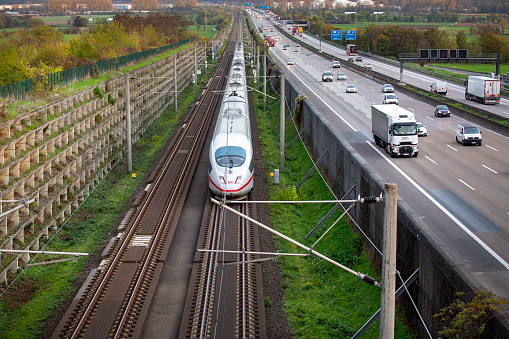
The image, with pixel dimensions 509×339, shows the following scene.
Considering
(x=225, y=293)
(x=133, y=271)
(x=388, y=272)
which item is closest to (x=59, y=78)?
(x=133, y=271)

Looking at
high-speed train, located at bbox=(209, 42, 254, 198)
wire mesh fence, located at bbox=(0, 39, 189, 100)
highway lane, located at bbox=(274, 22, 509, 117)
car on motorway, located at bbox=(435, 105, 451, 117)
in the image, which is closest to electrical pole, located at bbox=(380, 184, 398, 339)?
high-speed train, located at bbox=(209, 42, 254, 198)

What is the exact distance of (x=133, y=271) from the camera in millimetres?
20938

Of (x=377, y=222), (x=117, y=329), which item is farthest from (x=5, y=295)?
(x=377, y=222)

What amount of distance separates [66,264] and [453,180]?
66.8 ft

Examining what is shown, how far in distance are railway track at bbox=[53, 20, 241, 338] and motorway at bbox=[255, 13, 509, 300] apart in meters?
9.82

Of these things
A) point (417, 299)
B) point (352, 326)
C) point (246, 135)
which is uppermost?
point (246, 135)

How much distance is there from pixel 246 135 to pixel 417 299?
1627 cm

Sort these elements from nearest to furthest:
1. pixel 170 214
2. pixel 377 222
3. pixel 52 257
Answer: pixel 377 222
pixel 52 257
pixel 170 214

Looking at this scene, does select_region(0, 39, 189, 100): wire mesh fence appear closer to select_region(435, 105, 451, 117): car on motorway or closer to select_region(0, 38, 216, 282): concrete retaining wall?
select_region(0, 38, 216, 282): concrete retaining wall

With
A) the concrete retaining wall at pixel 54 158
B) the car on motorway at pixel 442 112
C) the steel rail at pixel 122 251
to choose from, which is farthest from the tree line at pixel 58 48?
the car on motorway at pixel 442 112

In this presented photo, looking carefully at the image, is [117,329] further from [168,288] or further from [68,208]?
[68,208]

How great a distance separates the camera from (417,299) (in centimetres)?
1639

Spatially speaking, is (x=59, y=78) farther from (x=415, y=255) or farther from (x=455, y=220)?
(x=415, y=255)

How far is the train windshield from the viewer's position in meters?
27.6
